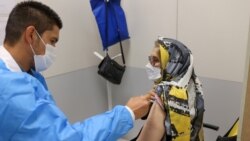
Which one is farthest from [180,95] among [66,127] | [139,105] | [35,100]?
[35,100]

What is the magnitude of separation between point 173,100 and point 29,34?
2.57 feet

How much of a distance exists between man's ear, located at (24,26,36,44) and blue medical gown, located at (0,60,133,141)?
23cm

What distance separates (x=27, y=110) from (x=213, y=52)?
163 cm

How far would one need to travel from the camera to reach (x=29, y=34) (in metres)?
1.25

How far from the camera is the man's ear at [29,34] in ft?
4.06

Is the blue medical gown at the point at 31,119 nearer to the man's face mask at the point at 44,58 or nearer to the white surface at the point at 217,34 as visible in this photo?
the man's face mask at the point at 44,58

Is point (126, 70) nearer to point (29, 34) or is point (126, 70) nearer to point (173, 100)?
point (173, 100)

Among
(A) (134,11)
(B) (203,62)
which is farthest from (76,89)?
(B) (203,62)

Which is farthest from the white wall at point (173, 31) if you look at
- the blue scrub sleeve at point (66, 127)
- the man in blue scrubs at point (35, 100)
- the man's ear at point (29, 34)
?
the blue scrub sleeve at point (66, 127)

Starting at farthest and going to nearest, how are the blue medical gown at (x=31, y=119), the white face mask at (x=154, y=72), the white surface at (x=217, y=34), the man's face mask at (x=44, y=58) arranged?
1. the white surface at (x=217, y=34)
2. the white face mask at (x=154, y=72)
3. the man's face mask at (x=44, y=58)
4. the blue medical gown at (x=31, y=119)

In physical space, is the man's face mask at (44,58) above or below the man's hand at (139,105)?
above

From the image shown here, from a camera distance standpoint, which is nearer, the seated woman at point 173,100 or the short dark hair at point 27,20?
the short dark hair at point 27,20

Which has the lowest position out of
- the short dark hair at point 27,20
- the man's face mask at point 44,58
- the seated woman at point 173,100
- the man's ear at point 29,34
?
the seated woman at point 173,100

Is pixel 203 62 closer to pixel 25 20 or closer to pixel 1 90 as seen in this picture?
pixel 25 20
